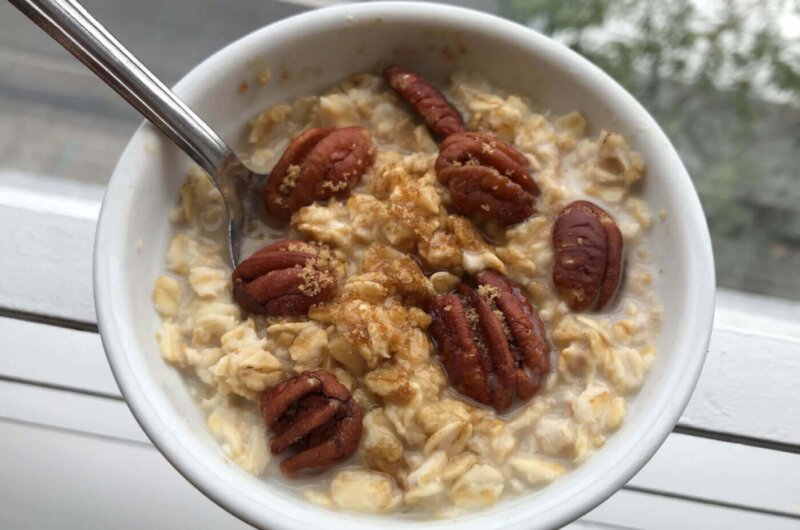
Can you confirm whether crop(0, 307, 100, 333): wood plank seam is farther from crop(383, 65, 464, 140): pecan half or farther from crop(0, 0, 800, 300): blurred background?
crop(383, 65, 464, 140): pecan half

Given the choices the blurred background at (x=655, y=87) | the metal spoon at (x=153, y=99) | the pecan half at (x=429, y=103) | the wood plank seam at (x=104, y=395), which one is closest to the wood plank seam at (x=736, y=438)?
the wood plank seam at (x=104, y=395)

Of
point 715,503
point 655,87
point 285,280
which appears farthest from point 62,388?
point 655,87

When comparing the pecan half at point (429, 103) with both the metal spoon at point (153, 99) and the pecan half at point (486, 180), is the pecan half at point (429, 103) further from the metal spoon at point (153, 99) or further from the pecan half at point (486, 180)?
the metal spoon at point (153, 99)

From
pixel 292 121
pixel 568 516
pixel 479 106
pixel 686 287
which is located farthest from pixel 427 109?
pixel 568 516

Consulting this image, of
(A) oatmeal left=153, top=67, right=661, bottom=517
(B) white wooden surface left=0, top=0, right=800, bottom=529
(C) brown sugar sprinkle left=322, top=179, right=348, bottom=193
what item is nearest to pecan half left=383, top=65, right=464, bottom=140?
(A) oatmeal left=153, top=67, right=661, bottom=517

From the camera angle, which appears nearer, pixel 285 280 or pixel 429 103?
pixel 285 280

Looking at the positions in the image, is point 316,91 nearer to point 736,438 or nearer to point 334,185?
point 334,185
